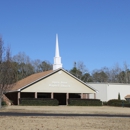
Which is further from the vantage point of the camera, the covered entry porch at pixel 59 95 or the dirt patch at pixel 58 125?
the covered entry porch at pixel 59 95

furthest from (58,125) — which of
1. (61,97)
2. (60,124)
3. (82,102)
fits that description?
(61,97)

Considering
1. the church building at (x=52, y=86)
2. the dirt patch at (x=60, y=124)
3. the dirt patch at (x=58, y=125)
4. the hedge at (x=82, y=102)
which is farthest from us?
the church building at (x=52, y=86)

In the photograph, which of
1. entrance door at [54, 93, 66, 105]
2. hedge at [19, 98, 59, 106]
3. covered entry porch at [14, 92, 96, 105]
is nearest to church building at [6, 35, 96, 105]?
covered entry porch at [14, 92, 96, 105]

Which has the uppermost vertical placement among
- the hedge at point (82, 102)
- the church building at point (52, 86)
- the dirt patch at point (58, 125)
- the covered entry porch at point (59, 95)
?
the church building at point (52, 86)

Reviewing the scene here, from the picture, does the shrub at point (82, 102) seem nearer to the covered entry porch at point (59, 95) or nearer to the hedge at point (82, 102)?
the hedge at point (82, 102)

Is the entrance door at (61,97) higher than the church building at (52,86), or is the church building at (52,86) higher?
the church building at (52,86)

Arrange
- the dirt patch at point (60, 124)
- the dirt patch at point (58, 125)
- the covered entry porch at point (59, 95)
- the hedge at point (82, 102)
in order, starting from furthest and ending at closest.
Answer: the covered entry porch at point (59, 95), the hedge at point (82, 102), the dirt patch at point (60, 124), the dirt patch at point (58, 125)

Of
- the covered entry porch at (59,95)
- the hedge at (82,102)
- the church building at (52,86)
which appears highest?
the church building at (52,86)

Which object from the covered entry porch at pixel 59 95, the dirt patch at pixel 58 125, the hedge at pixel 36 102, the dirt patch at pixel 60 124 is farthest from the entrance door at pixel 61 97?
the dirt patch at pixel 58 125

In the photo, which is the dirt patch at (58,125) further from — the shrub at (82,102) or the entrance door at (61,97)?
the entrance door at (61,97)

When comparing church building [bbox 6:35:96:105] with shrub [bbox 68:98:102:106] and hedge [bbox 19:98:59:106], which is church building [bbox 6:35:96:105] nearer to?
shrub [bbox 68:98:102:106]

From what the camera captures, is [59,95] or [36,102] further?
[59,95]

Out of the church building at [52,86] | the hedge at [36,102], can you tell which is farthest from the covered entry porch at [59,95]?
the hedge at [36,102]

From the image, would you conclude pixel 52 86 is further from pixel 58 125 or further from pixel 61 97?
pixel 58 125
